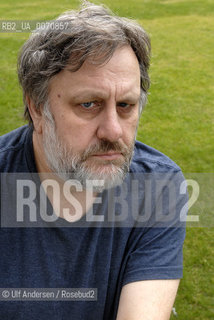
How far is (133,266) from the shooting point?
1.75 meters

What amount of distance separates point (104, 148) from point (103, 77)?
269 millimetres

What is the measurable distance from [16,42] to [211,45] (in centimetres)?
436

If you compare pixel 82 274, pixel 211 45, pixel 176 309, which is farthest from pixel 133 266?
pixel 211 45

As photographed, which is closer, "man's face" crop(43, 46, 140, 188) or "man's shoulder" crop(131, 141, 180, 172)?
"man's face" crop(43, 46, 140, 188)

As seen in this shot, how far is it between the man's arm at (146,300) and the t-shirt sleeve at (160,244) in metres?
0.03

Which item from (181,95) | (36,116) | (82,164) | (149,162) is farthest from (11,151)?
(181,95)

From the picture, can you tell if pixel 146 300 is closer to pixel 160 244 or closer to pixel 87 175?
pixel 160 244

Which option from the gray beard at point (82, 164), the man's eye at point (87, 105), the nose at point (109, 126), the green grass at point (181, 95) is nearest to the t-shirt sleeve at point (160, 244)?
the gray beard at point (82, 164)

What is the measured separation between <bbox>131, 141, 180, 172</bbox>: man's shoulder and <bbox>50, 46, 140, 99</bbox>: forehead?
383 mm

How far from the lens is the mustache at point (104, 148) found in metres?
1.64

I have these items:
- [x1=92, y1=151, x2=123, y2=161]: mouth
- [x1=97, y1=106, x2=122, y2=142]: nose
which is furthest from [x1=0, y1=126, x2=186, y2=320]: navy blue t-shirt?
[x1=97, y1=106, x2=122, y2=142]: nose

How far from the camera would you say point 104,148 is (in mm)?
1658

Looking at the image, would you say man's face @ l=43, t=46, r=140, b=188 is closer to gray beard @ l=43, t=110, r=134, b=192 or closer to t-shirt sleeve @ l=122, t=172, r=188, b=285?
gray beard @ l=43, t=110, r=134, b=192

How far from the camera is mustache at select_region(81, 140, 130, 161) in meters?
1.64
